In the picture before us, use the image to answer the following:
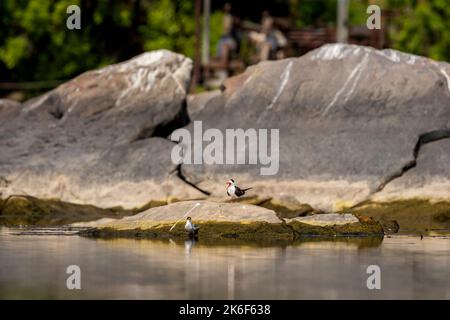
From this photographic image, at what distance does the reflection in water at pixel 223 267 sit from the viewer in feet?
44.1

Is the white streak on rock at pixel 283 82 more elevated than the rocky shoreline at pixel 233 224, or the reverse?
the white streak on rock at pixel 283 82

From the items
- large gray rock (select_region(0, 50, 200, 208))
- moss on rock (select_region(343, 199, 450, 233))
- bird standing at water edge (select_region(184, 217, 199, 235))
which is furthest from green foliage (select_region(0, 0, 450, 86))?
bird standing at water edge (select_region(184, 217, 199, 235))

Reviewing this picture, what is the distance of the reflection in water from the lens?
13.4 m

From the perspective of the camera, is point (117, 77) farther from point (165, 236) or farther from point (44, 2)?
point (44, 2)

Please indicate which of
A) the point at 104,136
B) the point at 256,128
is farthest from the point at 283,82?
the point at 104,136

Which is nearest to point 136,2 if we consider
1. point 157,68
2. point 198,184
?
point 157,68

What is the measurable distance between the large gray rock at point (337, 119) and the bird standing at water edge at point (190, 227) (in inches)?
159

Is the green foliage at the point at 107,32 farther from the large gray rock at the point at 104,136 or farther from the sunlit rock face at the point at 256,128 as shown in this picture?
the sunlit rock face at the point at 256,128

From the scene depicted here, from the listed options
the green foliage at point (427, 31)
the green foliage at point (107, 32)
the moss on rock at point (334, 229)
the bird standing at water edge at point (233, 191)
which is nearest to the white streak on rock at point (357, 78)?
the bird standing at water edge at point (233, 191)

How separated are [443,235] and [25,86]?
19.1 metres

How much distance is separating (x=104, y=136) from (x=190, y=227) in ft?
22.3

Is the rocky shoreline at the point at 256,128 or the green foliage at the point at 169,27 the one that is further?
the green foliage at the point at 169,27

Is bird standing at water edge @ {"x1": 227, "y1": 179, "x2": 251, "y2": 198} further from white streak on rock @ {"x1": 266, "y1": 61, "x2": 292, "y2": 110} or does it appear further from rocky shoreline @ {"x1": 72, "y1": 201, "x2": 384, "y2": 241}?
white streak on rock @ {"x1": 266, "y1": 61, "x2": 292, "y2": 110}
